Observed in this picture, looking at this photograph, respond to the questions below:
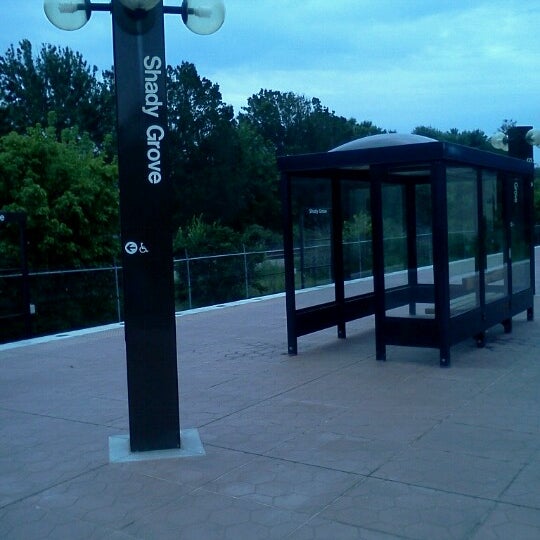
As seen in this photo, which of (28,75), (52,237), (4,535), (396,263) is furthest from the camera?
(28,75)

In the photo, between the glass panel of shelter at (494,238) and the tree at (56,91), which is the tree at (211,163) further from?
the glass panel of shelter at (494,238)

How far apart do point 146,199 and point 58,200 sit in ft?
54.2

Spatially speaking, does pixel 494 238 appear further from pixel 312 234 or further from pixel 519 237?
pixel 312 234

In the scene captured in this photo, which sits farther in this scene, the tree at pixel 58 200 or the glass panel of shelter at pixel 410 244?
the tree at pixel 58 200

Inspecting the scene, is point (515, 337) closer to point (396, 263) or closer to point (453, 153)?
point (396, 263)

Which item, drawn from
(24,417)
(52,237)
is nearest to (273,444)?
(24,417)

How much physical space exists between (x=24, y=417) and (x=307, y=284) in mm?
6080

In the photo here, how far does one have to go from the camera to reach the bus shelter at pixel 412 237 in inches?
376

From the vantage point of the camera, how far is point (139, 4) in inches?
235

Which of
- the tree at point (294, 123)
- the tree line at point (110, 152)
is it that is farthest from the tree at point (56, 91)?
the tree at point (294, 123)

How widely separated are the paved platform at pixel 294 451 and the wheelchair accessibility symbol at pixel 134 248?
164 centimetres

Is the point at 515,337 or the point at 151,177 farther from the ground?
the point at 151,177

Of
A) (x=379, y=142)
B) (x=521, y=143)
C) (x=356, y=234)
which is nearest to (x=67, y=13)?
(x=379, y=142)

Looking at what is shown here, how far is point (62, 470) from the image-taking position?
621cm
